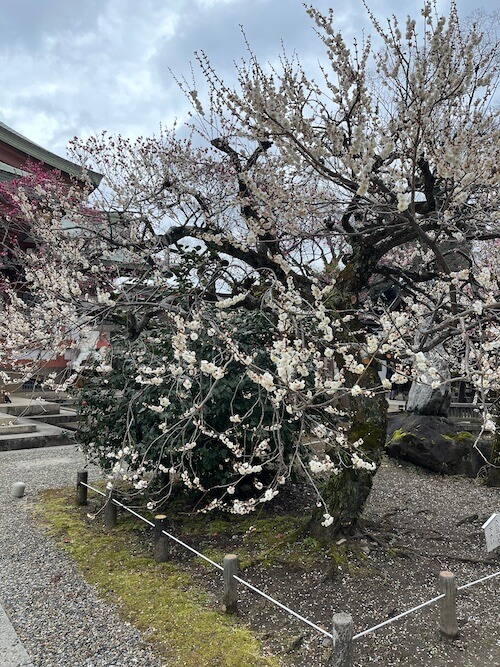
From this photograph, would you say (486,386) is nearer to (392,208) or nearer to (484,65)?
(392,208)

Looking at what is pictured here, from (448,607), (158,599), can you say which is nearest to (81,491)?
(158,599)

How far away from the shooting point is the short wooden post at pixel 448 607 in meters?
2.83

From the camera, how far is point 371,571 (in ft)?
11.9

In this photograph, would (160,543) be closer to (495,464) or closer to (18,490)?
(18,490)

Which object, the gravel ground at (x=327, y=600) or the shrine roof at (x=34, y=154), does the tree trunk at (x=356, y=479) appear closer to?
the gravel ground at (x=327, y=600)

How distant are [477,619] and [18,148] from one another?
15510 mm

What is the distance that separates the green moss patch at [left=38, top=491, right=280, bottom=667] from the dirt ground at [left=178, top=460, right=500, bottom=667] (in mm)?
178

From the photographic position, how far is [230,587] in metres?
3.14

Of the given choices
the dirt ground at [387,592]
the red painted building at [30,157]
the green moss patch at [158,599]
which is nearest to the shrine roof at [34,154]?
the red painted building at [30,157]

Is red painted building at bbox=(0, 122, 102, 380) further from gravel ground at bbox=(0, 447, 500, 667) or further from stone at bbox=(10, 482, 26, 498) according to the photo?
gravel ground at bbox=(0, 447, 500, 667)

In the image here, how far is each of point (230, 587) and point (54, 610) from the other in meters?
1.26

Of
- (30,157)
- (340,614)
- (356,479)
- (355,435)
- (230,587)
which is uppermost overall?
(30,157)

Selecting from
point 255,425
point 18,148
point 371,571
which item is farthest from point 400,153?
point 18,148

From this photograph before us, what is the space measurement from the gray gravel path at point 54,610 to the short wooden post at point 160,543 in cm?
63
